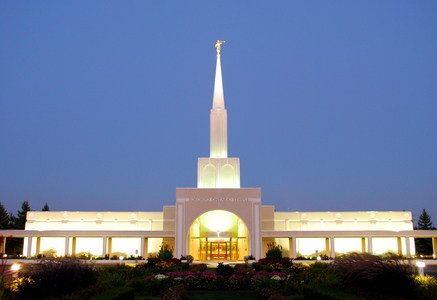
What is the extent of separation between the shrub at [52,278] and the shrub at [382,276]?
7713 millimetres

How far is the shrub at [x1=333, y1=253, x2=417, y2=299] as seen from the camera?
1036cm

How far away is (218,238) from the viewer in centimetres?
3691

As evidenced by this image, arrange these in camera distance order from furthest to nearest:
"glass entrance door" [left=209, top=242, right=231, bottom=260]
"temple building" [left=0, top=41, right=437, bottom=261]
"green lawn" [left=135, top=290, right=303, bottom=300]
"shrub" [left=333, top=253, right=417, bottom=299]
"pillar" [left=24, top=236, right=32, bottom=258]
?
"glass entrance door" [left=209, top=242, right=231, bottom=260] → "pillar" [left=24, top=236, right=32, bottom=258] → "temple building" [left=0, top=41, right=437, bottom=261] → "green lawn" [left=135, top=290, right=303, bottom=300] → "shrub" [left=333, top=253, right=417, bottom=299]

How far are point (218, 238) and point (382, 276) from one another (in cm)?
2716

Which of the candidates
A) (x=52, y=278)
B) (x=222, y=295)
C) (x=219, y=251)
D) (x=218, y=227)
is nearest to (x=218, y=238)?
(x=219, y=251)

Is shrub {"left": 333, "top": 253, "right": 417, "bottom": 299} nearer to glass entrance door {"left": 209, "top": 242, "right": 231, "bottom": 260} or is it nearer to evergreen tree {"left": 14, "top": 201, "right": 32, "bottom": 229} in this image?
glass entrance door {"left": 209, "top": 242, "right": 231, "bottom": 260}

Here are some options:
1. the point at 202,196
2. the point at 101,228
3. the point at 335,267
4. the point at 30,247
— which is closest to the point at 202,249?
the point at 202,196

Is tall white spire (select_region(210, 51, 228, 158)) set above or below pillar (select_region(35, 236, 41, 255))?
above

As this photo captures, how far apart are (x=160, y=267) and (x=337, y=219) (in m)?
22.8

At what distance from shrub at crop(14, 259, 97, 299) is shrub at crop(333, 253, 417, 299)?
25.3 feet

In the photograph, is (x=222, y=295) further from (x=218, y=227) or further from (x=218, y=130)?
(x=218, y=130)

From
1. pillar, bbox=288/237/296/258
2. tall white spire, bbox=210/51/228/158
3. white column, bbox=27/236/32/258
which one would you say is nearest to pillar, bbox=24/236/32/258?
white column, bbox=27/236/32/258

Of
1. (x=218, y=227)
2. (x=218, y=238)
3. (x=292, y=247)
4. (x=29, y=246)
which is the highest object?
(x=218, y=227)

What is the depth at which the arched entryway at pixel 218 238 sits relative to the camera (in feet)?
122
